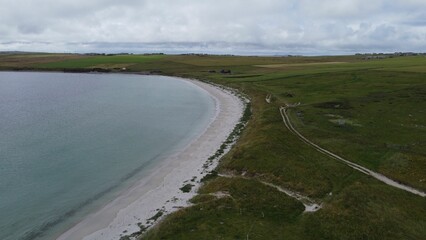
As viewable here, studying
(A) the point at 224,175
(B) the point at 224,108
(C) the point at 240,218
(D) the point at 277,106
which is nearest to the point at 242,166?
(A) the point at 224,175

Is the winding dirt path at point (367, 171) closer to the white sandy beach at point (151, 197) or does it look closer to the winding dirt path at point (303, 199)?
the winding dirt path at point (303, 199)

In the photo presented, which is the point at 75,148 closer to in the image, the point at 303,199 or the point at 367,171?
the point at 303,199

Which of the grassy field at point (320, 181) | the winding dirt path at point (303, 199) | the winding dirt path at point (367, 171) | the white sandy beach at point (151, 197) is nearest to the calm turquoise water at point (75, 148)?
the white sandy beach at point (151, 197)

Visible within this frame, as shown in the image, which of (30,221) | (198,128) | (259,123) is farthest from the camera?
(198,128)

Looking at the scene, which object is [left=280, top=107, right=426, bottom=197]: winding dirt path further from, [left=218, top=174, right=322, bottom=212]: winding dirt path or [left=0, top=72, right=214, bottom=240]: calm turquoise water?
[left=0, top=72, right=214, bottom=240]: calm turquoise water

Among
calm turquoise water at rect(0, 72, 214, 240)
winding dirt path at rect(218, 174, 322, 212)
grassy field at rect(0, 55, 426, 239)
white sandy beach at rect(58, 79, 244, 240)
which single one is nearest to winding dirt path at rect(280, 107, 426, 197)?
grassy field at rect(0, 55, 426, 239)

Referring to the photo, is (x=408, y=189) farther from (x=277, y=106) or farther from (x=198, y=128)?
(x=277, y=106)
